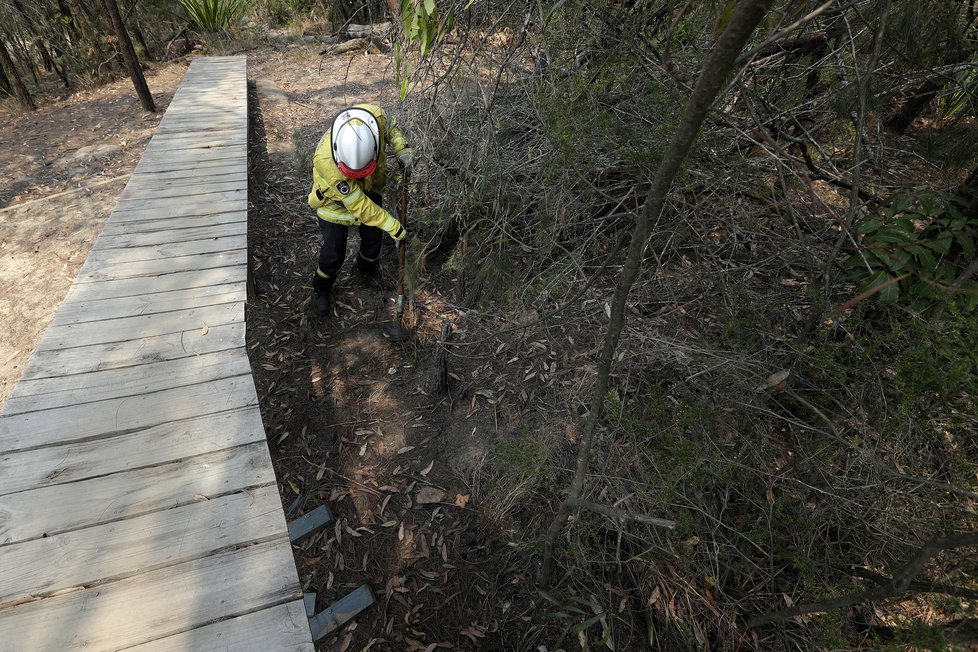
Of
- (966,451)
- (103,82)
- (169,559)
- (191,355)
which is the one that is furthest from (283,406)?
(103,82)

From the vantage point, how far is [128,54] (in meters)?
6.44

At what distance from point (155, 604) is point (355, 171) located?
106 inches

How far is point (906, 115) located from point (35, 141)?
377 inches

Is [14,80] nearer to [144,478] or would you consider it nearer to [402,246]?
[402,246]

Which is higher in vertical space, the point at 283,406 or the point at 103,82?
the point at 103,82

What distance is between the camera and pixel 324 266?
390cm

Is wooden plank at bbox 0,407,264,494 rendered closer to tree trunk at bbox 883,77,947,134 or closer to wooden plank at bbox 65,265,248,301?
wooden plank at bbox 65,265,248,301

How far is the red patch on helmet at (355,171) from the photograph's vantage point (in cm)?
332

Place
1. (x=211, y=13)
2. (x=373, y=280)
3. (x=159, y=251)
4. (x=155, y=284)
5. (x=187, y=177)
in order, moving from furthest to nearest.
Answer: (x=211, y=13)
(x=187, y=177)
(x=373, y=280)
(x=159, y=251)
(x=155, y=284)

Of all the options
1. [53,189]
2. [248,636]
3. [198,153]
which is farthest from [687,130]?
[53,189]

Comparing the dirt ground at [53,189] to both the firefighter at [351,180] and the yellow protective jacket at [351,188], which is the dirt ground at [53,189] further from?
the yellow protective jacket at [351,188]

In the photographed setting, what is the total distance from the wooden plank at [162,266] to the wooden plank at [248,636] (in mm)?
2508

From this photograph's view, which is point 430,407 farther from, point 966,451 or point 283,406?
point 966,451

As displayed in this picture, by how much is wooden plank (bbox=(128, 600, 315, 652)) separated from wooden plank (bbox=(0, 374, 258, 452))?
41.1 inches
